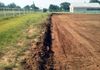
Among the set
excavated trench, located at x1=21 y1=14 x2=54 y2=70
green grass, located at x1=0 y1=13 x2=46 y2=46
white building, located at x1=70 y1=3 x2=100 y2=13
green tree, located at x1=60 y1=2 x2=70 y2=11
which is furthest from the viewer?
green tree, located at x1=60 y1=2 x2=70 y2=11

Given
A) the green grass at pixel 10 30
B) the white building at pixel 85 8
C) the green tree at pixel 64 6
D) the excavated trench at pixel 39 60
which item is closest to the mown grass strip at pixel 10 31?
the green grass at pixel 10 30

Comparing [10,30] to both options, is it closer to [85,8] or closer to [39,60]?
[39,60]

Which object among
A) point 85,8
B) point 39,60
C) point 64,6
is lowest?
point 85,8

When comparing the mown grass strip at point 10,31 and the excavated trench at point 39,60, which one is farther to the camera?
the mown grass strip at point 10,31

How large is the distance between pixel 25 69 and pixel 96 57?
3.45 meters

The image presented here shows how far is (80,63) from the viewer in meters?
10.4

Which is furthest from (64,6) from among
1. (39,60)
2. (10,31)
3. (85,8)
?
(39,60)

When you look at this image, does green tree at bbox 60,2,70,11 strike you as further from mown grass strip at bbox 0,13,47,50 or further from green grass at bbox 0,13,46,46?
mown grass strip at bbox 0,13,47,50

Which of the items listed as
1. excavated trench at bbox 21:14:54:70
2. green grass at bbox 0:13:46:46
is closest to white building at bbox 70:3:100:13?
green grass at bbox 0:13:46:46

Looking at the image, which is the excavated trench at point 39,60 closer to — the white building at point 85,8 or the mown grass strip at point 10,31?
the mown grass strip at point 10,31

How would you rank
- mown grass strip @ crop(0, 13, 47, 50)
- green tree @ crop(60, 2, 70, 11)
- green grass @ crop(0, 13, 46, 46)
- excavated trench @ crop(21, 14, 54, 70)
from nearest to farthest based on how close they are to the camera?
excavated trench @ crop(21, 14, 54, 70)
mown grass strip @ crop(0, 13, 47, 50)
green grass @ crop(0, 13, 46, 46)
green tree @ crop(60, 2, 70, 11)

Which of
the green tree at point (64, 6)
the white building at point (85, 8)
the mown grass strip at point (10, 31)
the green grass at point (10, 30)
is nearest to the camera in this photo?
the mown grass strip at point (10, 31)

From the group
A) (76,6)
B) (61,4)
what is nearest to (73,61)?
(76,6)

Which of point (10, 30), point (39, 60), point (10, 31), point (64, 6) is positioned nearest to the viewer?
point (39, 60)
